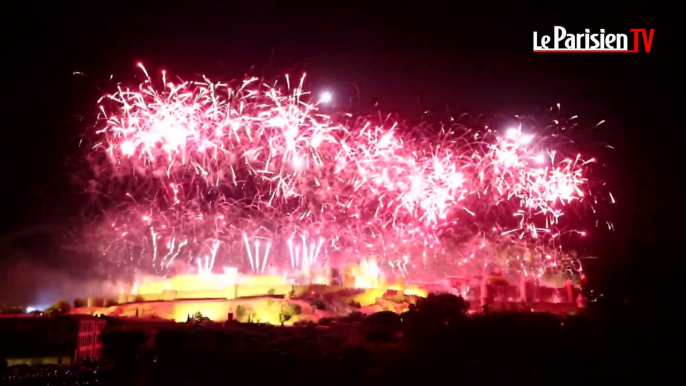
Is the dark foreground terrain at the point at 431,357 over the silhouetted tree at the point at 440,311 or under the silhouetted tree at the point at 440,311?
under

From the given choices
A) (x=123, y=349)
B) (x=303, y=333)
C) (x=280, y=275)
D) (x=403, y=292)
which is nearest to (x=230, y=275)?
(x=280, y=275)

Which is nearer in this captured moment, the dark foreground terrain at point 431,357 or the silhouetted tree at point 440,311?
the dark foreground terrain at point 431,357

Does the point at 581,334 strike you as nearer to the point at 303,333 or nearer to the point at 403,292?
the point at 303,333

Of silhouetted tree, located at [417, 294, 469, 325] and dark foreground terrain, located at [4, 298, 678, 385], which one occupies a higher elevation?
silhouetted tree, located at [417, 294, 469, 325]

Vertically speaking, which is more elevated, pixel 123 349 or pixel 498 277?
pixel 498 277

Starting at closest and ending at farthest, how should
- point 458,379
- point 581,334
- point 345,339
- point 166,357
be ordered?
point 458,379 → point 581,334 → point 166,357 → point 345,339

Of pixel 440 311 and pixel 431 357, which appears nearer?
pixel 431 357

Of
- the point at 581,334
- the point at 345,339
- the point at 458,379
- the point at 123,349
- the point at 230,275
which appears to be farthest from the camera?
the point at 230,275

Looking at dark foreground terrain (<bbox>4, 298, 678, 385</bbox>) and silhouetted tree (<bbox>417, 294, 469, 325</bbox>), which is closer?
dark foreground terrain (<bbox>4, 298, 678, 385</bbox>)

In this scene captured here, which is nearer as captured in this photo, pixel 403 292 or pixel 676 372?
pixel 676 372

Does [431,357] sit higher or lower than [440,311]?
lower
